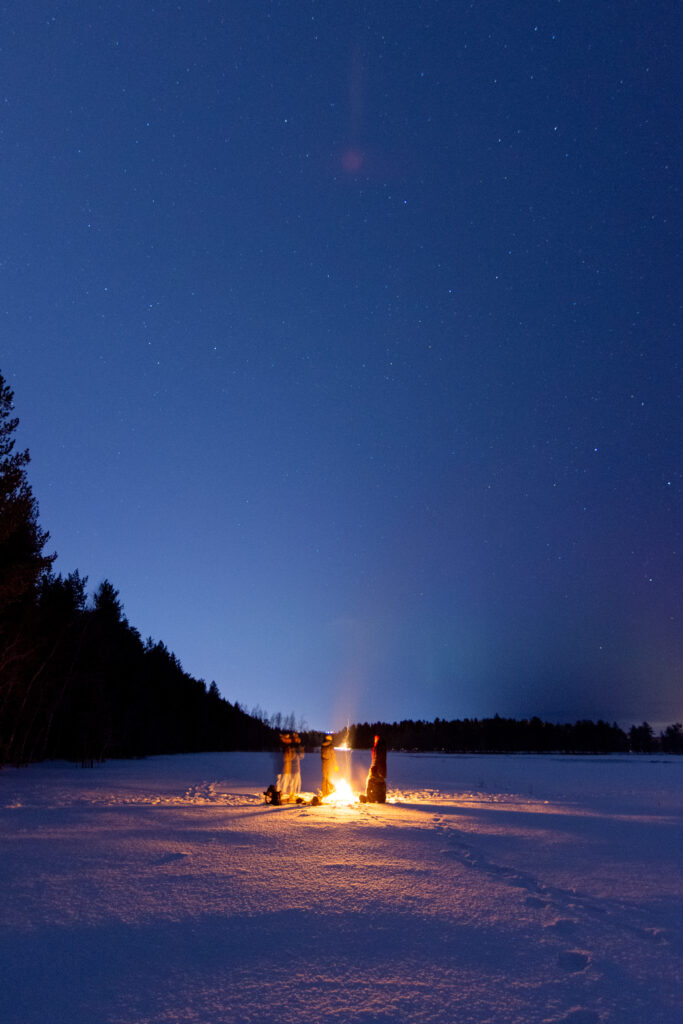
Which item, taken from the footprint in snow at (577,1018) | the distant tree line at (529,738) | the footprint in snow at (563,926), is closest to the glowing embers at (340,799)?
the footprint in snow at (563,926)

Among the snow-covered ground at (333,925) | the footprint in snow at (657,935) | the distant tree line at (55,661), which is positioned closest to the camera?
the snow-covered ground at (333,925)

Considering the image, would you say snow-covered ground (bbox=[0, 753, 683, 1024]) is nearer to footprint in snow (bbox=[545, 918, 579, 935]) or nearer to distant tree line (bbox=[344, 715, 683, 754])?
footprint in snow (bbox=[545, 918, 579, 935])

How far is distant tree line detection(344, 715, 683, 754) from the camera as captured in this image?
15025cm

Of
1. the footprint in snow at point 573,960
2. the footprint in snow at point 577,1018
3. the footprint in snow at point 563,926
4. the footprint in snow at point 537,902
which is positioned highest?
the footprint in snow at point 577,1018

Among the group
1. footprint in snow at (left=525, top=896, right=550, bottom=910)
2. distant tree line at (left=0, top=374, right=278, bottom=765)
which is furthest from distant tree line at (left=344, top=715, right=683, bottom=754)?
footprint in snow at (left=525, top=896, right=550, bottom=910)

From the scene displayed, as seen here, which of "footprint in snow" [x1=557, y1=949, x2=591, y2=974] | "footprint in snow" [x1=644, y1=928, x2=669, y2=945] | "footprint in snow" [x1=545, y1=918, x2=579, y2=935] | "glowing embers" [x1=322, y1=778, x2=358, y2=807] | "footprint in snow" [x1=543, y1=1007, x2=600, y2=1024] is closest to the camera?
"footprint in snow" [x1=543, y1=1007, x2=600, y2=1024]

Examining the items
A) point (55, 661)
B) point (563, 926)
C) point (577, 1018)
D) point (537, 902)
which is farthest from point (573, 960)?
point (55, 661)

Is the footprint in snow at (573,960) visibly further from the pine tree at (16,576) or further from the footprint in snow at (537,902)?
the pine tree at (16,576)

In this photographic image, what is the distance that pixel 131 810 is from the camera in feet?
46.0

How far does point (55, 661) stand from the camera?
3838cm

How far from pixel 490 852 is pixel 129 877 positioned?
516cm

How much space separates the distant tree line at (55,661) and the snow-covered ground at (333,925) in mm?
14811

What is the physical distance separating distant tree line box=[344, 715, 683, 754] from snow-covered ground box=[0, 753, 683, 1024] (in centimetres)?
14249

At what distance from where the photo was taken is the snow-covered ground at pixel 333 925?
4.13 m
